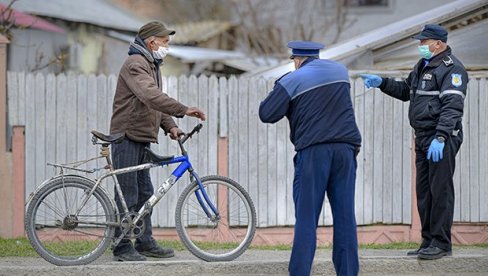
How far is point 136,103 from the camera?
27.9 ft

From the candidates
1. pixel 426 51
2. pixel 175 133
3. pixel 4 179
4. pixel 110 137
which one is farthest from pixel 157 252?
pixel 426 51

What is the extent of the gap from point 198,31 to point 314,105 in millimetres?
19055

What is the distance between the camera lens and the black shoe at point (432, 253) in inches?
343

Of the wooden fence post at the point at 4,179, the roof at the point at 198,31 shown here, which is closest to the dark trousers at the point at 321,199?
the wooden fence post at the point at 4,179

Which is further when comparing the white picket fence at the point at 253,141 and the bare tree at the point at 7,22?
the bare tree at the point at 7,22

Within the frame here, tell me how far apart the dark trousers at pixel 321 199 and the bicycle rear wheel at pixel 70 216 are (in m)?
1.73

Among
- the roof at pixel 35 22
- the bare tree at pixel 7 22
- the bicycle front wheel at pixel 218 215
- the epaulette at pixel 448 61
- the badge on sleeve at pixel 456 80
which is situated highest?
the roof at pixel 35 22

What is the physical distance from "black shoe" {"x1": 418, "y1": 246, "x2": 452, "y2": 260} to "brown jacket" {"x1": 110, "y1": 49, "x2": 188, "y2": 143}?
2.53 metres

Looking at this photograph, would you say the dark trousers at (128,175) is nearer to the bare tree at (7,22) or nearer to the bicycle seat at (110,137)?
the bicycle seat at (110,137)

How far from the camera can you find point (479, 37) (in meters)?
11.7

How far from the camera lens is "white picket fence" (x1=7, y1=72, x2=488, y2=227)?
10.4 meters

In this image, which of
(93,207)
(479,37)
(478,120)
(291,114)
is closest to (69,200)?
(93,207)

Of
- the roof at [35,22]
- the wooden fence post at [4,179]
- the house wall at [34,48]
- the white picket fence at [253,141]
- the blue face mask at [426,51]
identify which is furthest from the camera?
the house wall at [34,48]

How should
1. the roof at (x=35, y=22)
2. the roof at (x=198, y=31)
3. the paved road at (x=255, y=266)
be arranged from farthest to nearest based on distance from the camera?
the roof at (x=198, y=31) → the roof at (x=35, y=22) → the paved road at (x=255, y=266)
